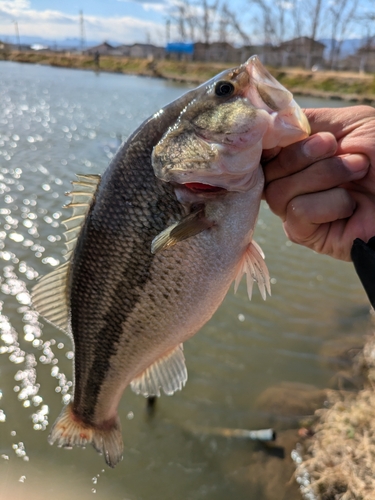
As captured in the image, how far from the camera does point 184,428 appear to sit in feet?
12.8

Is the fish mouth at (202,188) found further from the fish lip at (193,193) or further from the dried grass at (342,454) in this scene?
the dried grass at (342,454)

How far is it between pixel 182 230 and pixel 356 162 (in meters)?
0.83

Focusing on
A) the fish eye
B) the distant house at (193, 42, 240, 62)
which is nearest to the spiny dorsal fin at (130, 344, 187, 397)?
the fish eye

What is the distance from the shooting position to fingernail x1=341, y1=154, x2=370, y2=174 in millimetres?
1789

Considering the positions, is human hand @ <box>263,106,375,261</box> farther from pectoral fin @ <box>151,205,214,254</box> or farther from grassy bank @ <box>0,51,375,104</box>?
grassy bank @ <box>0,51,375,104</box>

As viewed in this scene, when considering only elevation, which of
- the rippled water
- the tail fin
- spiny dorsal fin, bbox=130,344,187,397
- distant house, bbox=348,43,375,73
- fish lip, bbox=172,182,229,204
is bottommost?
distant house, bbox=348,43,375,73

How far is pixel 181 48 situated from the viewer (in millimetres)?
57219

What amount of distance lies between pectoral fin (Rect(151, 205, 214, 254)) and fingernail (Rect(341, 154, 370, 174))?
66 centimetres

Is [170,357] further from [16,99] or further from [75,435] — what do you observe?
[16,99]

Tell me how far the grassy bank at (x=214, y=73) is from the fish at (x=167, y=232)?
25.5 meters

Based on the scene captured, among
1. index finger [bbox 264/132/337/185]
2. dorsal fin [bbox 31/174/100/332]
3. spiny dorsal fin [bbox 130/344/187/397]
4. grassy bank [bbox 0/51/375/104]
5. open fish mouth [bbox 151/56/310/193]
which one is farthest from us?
grassy bank [bbox 0/51/375/104]

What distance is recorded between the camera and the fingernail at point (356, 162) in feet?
5.87

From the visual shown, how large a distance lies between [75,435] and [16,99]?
22.7 meters

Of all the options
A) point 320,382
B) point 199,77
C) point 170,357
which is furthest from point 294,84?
point 170,357
